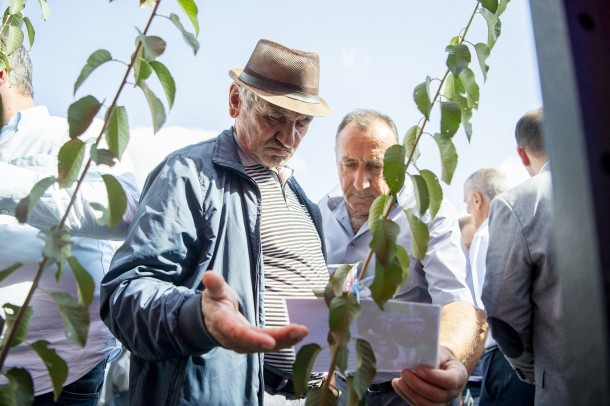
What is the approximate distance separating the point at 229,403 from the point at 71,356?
0.72 metres

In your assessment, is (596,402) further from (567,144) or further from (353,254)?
(353,254)

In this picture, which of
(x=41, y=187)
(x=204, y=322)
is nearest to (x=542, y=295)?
(x=204, y=322)

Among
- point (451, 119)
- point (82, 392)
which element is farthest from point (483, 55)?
point (82, 392)

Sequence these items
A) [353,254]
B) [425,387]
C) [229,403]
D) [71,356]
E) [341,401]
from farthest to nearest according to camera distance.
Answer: [353,254] < [341,401] < [71,356] < [229,403] < [425,387]

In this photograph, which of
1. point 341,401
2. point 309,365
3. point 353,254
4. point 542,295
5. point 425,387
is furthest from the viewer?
point 353,254

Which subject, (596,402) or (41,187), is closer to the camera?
(596,402)

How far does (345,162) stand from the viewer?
2.98 meters

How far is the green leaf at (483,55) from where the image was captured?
1.49 meters

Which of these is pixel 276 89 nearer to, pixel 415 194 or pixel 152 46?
pixel 415 194

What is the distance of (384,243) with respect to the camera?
1.25 m

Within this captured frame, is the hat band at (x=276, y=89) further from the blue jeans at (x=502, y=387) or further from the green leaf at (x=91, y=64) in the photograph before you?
the blue jeans at (x=502, y=387)

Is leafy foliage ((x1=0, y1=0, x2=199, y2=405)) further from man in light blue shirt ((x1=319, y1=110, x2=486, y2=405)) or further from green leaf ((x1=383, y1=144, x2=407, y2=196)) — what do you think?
man in light blue shirt ((x1=319, y1=110, x2=486, y2=405))

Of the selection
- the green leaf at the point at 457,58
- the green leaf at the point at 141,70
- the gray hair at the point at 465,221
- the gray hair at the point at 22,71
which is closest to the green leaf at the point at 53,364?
the green leaf at the point at 141,70

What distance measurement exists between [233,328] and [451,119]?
0.61 m
